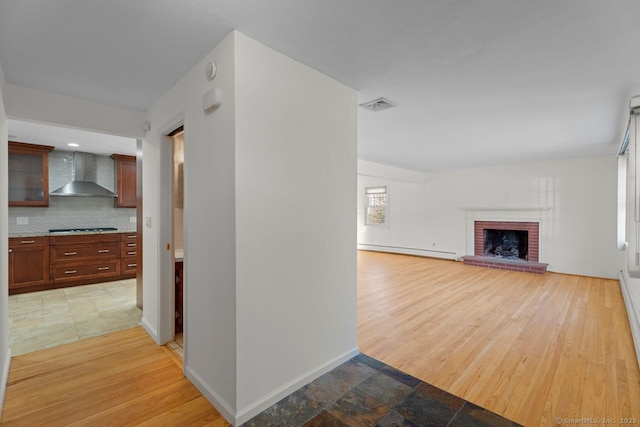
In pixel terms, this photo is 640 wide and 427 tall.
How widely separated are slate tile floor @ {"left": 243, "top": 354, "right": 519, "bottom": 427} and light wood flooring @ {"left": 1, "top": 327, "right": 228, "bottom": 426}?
467mm

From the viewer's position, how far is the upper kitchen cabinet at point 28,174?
474 cm

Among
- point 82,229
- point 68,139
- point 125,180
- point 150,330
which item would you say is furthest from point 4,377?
point 125,180

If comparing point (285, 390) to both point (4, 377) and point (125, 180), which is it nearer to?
point (4, 377)

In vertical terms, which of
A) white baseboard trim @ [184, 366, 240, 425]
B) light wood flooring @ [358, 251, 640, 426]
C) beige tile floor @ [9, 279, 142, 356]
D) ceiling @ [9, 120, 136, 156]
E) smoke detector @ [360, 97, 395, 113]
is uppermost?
ceiling @ [9, 120, 136, 156]

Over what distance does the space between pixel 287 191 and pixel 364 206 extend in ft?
25.2

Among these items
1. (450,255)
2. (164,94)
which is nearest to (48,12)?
(164,94)

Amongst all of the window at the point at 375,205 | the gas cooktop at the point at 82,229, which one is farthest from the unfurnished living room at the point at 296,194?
the window at the point at 375,205

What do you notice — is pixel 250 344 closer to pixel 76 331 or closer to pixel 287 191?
pixel 287 191

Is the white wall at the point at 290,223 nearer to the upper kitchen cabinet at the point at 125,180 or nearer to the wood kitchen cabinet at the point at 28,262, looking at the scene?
the wood kitchen cabinet at the point at 28,262

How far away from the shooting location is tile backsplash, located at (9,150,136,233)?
5016 mm

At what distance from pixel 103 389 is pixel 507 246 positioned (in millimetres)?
7650

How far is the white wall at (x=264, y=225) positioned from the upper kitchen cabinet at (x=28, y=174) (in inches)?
158

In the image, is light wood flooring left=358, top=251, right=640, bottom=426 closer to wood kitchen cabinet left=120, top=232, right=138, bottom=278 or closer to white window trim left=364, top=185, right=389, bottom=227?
white window trim left=364, top=185, right=389, bottom=227

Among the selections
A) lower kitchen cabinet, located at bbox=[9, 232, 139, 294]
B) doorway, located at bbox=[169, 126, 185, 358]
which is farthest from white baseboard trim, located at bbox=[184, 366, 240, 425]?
lower kitchen cabinet, located at bbox=[9, 232, 139, 294]
